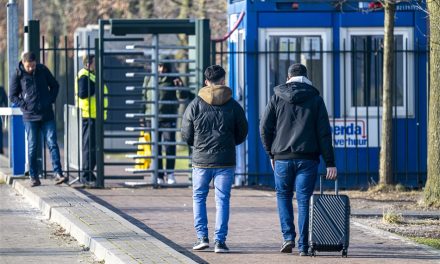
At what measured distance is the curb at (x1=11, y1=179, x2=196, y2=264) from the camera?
32.5 ft

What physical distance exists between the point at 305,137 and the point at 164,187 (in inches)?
269

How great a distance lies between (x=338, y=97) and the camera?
56.9 feet

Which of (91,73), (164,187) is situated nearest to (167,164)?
(164,187)

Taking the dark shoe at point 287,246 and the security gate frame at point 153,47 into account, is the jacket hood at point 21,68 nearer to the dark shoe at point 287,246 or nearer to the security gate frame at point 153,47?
the security gate frame at point 153,47

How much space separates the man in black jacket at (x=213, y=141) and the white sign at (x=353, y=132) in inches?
258

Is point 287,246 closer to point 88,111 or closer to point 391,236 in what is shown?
point 391,236

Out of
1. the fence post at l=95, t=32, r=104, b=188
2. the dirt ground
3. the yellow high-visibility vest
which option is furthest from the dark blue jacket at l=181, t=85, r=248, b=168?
the yellow high-visibility vest

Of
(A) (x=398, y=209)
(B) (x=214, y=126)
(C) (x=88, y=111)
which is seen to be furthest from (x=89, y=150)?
(B) (x=214, y=126)

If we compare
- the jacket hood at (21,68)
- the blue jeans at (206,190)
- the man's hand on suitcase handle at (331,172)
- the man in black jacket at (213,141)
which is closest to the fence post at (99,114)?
the jacket hood at (21,68)

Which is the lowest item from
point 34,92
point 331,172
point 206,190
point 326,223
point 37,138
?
point 326,223

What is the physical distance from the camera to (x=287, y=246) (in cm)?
1054

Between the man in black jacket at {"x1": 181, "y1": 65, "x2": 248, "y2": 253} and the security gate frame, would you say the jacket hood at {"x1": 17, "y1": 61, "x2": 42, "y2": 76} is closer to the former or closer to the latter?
the security gate frame

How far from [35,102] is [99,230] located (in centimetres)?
489

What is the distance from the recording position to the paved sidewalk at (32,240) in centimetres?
1062
